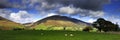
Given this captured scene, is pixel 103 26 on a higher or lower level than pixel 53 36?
higher

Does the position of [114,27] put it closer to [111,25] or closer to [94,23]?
[111,25]

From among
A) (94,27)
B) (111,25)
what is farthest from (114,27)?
(94,27)

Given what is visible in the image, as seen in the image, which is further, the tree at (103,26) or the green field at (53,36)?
the tree at (103,26)

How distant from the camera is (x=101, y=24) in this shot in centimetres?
17875

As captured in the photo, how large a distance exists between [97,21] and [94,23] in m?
3.90

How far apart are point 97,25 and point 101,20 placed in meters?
6.81

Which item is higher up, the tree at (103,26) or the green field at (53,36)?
the tree at (103,26)

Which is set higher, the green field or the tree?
the tree

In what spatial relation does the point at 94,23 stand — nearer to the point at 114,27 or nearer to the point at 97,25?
the point at 97,25

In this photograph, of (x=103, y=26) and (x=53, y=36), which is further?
(x=103, y=26)

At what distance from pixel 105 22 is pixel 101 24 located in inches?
158

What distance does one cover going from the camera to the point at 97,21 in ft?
588

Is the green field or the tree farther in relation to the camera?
the tree

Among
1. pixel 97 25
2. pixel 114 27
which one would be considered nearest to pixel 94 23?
pixel 97 25
